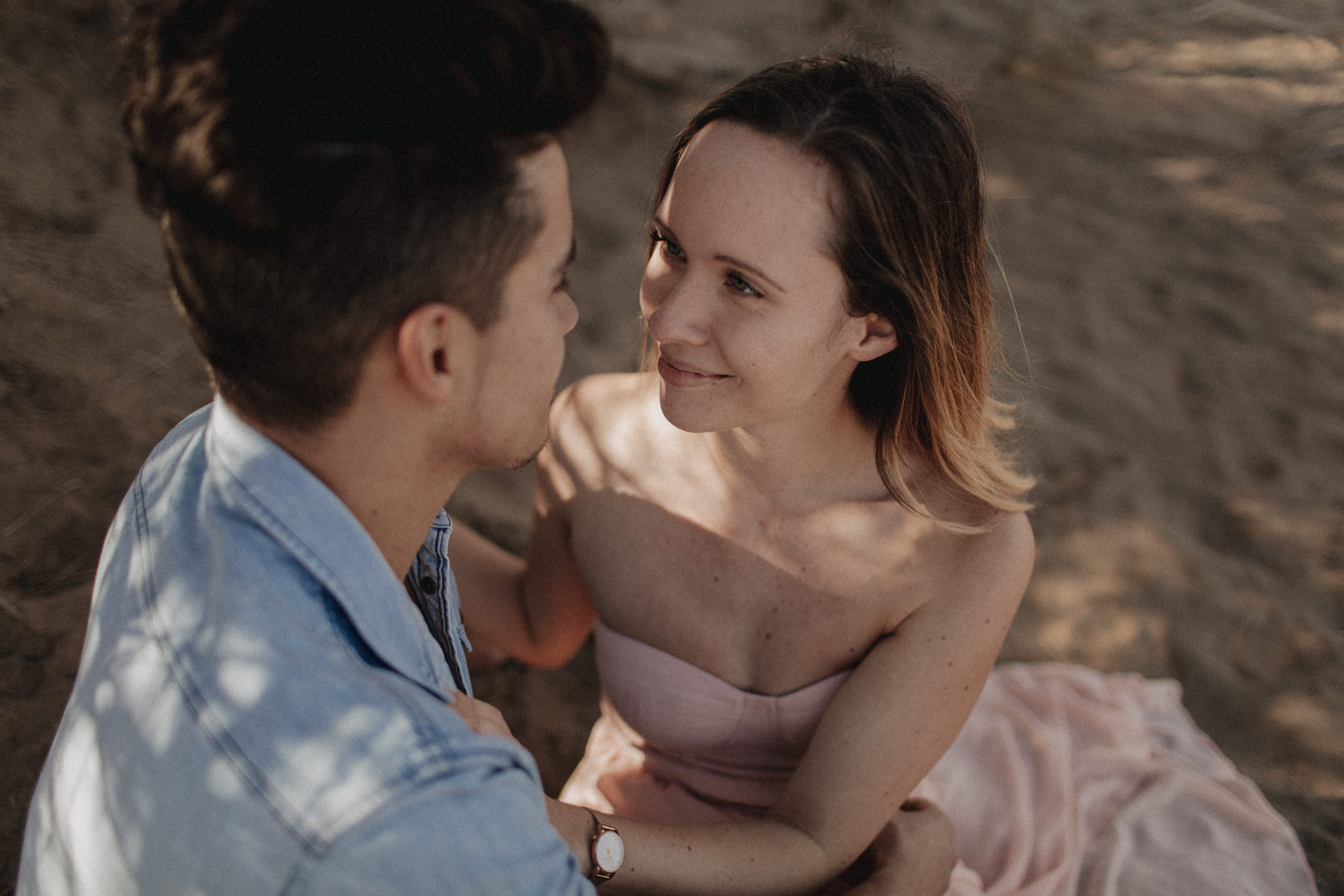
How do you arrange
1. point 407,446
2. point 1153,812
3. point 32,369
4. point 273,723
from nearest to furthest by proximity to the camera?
point 273,723, point 407,446, point 1153,812, point 32,369

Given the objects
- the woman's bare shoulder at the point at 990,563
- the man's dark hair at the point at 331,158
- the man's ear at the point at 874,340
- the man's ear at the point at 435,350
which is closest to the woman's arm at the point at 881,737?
the woman's bare shoulder at the point at 990,563

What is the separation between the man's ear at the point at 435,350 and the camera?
4.51ft

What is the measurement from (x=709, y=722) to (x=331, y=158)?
1.63 metres

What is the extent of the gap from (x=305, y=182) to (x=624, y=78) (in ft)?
19.1

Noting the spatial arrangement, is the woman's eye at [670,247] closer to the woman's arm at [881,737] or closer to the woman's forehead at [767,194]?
the woman's forehead at [767,194]

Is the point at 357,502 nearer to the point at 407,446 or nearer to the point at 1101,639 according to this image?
the point at 407,446

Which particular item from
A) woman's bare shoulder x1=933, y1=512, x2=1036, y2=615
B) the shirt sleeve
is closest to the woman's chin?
woman's bare shoulder x1=933, y1=512, x2=1036, y2=615

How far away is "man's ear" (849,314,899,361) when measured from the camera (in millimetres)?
1966

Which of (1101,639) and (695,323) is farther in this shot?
(1101,639)

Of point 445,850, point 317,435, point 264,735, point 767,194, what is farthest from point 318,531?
point 767,194

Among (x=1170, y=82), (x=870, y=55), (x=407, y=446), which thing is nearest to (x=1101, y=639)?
(x=870, y=55)

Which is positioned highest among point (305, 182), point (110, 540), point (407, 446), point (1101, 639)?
point (305, 182)

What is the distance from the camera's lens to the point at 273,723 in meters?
1.18

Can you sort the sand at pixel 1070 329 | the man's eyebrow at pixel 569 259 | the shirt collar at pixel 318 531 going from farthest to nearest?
the sand at pixel 1070 329 → the man's eyebrow at pixel 569 259 → the shirt collar at pixel 318 531
